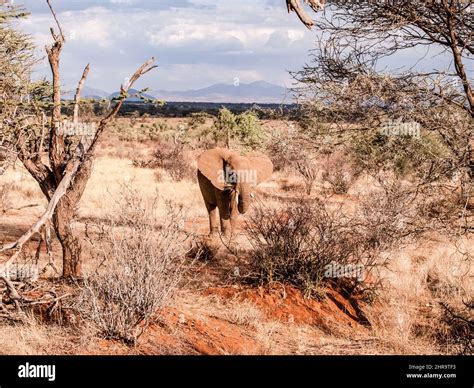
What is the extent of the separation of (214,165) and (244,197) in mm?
1145

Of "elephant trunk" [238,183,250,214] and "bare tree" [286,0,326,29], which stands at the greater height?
"bare tree" [286,0,326,29]

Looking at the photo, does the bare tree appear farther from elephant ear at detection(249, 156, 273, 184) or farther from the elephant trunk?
elephant ear at detection(249, 156, 273, 184)

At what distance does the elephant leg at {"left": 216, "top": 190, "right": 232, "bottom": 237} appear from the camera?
12203 millimetres

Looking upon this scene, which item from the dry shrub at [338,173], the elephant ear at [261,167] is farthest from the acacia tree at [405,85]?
the dry shrub at [338,173]

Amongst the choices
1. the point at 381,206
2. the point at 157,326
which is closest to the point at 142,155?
the point at 381,206

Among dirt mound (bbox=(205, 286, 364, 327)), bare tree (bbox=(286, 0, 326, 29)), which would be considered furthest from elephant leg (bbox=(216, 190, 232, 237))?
bare tree (bbox=(286, 0, 326, 29))

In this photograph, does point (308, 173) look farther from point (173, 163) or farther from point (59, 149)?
point (59, 149)

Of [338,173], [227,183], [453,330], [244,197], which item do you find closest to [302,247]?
[453,330]

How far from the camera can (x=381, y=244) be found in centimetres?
877

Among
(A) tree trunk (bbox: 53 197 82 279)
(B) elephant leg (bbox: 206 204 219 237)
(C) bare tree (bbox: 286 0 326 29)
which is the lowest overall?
(B) elephant leg (bbox: 206 204 219 237)

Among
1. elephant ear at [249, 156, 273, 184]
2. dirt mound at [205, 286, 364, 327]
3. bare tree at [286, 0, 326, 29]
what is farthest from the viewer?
elephant ear at [249, 156, 273, 184]

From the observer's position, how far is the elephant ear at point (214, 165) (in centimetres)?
1227

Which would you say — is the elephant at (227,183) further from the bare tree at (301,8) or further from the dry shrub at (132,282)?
the bare tree at (301,8)
